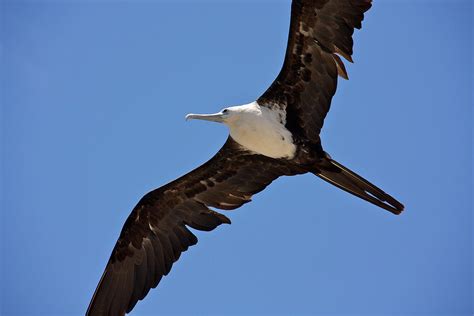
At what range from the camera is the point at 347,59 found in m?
7.40

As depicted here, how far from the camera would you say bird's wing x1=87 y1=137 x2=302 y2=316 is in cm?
807

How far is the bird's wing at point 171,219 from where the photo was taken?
8070 millimetres

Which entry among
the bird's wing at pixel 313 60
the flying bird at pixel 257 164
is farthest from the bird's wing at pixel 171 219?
the bird's wing at pixel 313 60

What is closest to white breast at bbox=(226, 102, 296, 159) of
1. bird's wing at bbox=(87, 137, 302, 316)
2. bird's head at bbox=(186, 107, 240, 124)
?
bird's head at bbox=(186, 107, 240, 124)

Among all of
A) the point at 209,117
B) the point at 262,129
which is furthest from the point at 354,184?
the point at 209,117

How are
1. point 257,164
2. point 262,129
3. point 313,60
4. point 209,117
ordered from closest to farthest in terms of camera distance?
point 313,60 < point 262,129 < point 209,117 < point 257,164

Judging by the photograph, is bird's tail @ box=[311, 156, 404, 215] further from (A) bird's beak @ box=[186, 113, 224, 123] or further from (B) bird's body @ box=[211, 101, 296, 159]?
(A) bird's beak @ box=[186, 113, 224, 123]

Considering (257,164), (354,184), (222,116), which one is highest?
(222,116)

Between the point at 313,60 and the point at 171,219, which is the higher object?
the point at 313,60

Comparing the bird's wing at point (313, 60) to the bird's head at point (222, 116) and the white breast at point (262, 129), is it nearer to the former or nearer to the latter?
the white breast at point (262, 129)

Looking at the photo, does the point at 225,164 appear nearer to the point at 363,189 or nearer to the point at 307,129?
the point at 307,129

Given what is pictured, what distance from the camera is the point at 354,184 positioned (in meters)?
7.51

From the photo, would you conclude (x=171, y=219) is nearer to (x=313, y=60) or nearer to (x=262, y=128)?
(x=262, y=128)

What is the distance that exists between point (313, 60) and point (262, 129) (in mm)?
817
